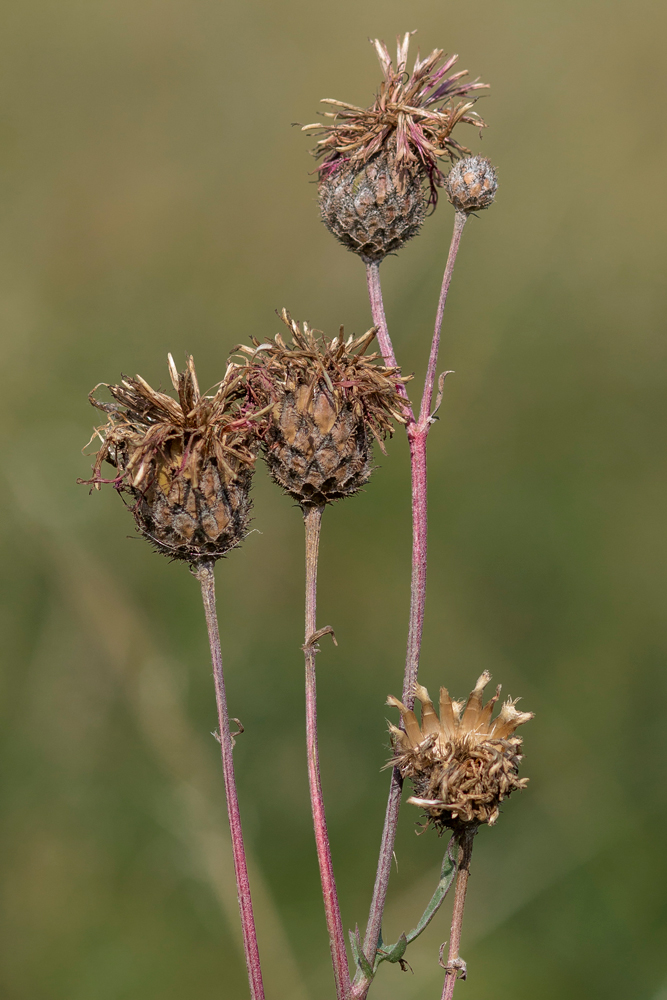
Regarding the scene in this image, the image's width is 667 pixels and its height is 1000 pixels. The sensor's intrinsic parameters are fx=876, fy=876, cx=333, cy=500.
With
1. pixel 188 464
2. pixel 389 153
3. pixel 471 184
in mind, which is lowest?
pixel 188 464

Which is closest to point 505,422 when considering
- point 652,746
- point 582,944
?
point 652,746

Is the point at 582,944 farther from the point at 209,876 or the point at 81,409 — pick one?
the point at 81,409

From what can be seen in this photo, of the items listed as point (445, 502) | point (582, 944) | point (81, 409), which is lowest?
point (582, 944)

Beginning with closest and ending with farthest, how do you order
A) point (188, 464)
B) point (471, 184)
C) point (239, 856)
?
point (239, 856), point (188, 464), point (471, 184)

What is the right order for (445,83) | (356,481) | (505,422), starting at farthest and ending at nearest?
(505,422), (445,83), (356,481)

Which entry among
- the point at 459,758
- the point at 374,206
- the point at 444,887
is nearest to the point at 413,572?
the point at 459,758

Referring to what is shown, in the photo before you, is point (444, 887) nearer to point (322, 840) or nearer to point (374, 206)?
point (322, 840)
